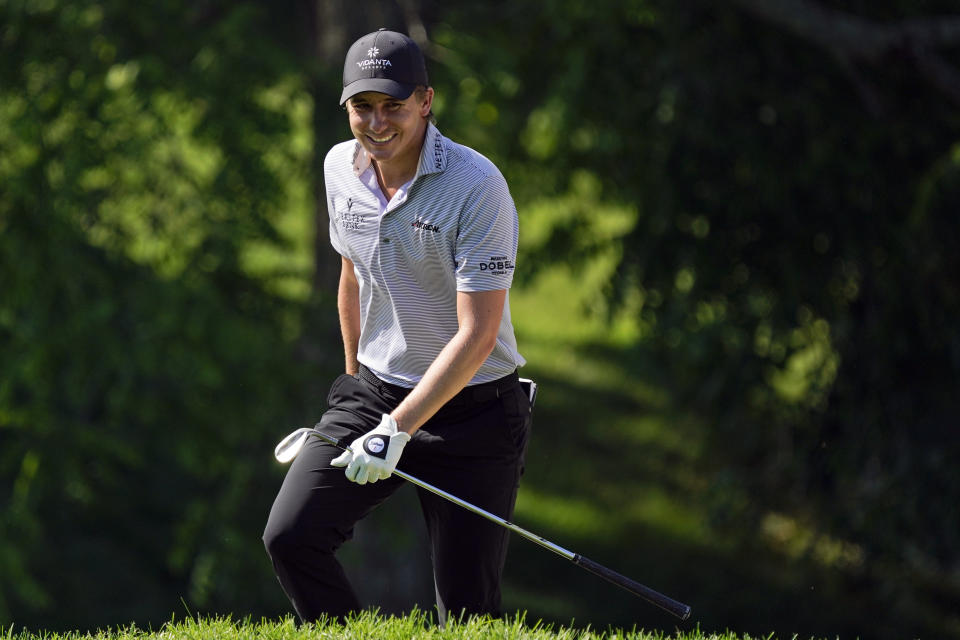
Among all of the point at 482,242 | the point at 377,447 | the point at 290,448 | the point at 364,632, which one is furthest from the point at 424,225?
the point at 364,632

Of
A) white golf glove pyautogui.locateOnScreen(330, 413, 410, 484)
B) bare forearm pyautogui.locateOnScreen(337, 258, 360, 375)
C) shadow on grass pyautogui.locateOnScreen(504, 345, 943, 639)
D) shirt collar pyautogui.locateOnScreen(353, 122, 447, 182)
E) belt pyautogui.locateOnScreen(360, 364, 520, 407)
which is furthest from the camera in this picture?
shadow on grass pyautogui.locateOnScreen(504, 345, 943, 639)

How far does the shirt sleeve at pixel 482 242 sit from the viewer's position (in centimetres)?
402

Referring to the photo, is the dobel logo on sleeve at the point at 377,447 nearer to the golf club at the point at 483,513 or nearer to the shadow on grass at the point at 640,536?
the golf club at the point at 483,513

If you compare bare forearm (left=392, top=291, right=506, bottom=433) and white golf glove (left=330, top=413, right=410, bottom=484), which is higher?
bare forearm (left=392, top=291, right=506, bottom=433)

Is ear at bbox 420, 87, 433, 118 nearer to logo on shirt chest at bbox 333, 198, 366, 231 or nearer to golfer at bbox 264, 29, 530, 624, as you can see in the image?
golfer at bbox 264, 29, 530, 624

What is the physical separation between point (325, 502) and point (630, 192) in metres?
6.19

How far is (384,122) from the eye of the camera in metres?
4.04

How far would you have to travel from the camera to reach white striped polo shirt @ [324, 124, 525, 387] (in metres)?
4.04

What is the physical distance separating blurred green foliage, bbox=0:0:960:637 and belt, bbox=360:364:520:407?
474 cm

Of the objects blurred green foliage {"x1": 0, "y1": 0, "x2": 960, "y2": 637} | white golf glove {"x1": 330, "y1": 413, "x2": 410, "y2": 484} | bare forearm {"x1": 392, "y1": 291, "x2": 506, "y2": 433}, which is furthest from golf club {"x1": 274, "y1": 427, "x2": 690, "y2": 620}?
blurred green foliage {"x1": 0, "y1": 0, "x2": 960, "y2": 637}

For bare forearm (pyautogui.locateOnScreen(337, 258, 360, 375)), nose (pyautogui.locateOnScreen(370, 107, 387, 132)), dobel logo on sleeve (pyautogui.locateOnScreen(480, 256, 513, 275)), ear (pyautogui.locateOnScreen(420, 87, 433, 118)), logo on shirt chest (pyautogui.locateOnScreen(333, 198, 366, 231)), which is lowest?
bare forearm (pyautogui.locateOnScreen(337, 258, 360, 375))

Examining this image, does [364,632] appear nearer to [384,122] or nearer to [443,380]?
[443,380]

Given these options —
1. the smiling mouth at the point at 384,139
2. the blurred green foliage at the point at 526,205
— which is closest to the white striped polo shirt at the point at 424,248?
the smiling mouth at the point at 384,139

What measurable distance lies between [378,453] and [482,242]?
Result: 2.36 ft
